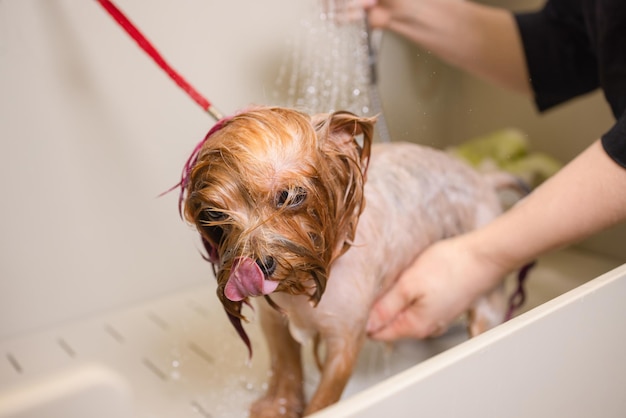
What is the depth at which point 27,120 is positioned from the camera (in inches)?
41.1

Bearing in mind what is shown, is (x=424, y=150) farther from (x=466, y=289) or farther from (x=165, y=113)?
(x=165, y=113)

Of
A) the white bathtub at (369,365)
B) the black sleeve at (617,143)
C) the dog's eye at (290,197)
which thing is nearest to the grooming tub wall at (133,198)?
the white bathtub at (369,365)

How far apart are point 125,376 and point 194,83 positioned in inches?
21.1

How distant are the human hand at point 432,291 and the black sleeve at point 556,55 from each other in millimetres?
536

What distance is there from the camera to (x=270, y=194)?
56cm

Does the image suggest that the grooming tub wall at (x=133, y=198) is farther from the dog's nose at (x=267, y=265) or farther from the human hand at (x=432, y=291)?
the dog's nose at (x=267, y=265)

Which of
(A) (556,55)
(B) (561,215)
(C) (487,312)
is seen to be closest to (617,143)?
(B) (561,215)

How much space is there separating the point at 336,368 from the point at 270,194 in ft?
1.06

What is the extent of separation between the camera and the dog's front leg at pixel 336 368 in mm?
782

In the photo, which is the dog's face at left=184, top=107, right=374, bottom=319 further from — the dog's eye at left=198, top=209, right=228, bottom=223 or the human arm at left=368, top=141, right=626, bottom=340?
the human arm at left=368, top=141, right=626, bottom=340

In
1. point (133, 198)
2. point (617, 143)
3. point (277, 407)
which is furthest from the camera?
point (133, 198)

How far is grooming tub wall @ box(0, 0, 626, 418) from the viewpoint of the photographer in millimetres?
953

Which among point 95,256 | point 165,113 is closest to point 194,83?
point 165,113

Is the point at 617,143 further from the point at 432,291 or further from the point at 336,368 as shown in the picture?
the point at 336,368
